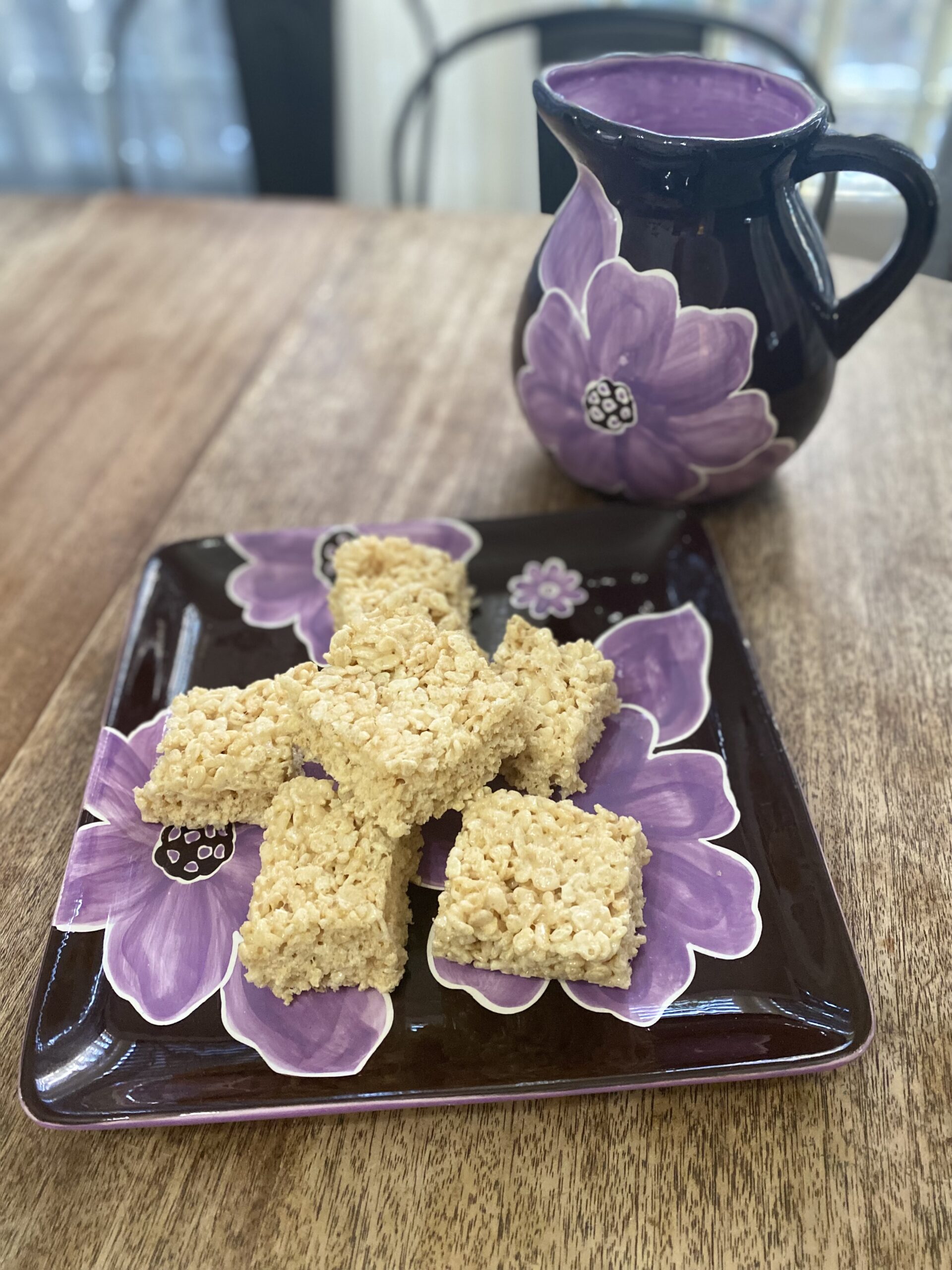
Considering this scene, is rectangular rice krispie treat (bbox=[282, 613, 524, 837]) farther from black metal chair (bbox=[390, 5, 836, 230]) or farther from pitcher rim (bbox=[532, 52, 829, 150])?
black metal chair (bbox=[390, 5, 836, 230])

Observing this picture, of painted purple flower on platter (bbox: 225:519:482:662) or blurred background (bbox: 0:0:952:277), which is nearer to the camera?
painted purple flower on platter (bbox: 225:519:482:662)

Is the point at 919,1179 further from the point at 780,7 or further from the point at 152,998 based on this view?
the point at 780,7

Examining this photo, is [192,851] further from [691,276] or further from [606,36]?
[606,36]

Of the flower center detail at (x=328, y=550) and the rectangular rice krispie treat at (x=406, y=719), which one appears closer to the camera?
the rectangular rice krispie treat at (x=406, y=719)

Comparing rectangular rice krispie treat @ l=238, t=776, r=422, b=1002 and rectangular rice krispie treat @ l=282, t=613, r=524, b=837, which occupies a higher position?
rectangular rice krispie treat @ l=282, t=613, r=524, b=837

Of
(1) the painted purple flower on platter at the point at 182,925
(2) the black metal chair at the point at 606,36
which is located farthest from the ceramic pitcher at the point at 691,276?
(2) the black metal chair at the point at 606,36

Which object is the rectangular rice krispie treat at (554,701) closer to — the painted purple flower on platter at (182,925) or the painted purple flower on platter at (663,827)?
the painted purple flower on platter at (663,827)

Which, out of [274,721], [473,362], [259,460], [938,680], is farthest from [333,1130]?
[473,362]

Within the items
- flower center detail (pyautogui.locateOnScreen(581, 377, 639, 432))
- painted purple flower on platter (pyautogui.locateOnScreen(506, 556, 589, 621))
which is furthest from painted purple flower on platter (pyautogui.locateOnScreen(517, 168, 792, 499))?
painted purple flower on platter (pyautogui.locateOnScreen(506, 556, 589, 621))
